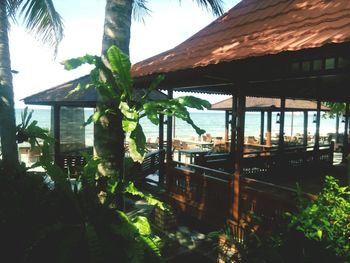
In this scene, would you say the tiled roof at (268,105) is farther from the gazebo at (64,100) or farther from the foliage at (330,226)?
the foliage at (330,226)

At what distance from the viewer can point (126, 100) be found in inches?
169

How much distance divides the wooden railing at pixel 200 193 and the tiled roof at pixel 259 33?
2421 millimetres

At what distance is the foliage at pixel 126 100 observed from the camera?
387 cm

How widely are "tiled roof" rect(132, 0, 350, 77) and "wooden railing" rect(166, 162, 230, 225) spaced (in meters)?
2.42

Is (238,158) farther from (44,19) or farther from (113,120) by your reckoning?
(44,19)

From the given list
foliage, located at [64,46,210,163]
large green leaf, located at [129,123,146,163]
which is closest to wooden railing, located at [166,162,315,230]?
foliage, located at [64,46,210,163]

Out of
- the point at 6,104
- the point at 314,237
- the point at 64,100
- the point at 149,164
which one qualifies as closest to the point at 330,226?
the point at 314,237

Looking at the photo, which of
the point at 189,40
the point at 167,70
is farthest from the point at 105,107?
the point at 189,40

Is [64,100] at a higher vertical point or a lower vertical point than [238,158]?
higher

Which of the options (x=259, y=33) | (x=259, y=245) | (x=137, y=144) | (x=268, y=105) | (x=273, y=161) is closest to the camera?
(x=137, y=144)

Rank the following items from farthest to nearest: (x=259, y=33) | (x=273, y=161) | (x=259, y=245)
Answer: (x=273, y=161) → (x=259, y=33) → (x=259, y=245)

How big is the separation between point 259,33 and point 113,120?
289cm

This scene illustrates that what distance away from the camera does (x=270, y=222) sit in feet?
16.2

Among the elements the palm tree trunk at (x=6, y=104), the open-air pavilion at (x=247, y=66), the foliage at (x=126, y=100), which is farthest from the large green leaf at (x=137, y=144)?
the palm tree trunk at (x=6, y=104)
